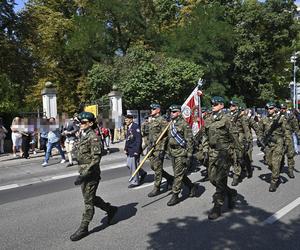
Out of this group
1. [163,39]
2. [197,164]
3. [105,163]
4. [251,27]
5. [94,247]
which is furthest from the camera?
[251,27]

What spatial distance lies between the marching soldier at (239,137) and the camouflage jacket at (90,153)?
4114 mm

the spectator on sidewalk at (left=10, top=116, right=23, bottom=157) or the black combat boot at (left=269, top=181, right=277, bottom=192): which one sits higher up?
the spectator on sidewalk at (left=10, top=116, right=23, bottom=157)

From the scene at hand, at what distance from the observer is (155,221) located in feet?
19.6

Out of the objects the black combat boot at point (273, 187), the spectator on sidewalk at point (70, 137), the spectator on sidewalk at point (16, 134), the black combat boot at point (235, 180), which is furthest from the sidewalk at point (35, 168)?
the black combat boot at point (273, 187)

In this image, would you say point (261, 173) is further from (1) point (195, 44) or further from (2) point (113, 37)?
(2) point (113, 37)

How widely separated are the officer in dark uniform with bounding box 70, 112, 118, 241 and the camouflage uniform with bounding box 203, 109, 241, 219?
73.8 inches

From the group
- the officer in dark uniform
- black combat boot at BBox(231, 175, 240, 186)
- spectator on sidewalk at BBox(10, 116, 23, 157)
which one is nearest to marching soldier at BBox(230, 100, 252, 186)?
black combat boot at BBox(231, 175, 240, 186)

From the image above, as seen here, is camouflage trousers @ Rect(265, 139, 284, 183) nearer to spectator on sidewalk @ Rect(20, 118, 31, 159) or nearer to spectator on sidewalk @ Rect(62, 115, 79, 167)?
spectator on sidewalk @ Rect(62, 115, 79, 167)

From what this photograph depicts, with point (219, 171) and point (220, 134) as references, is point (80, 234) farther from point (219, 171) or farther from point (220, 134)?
point (220, 134)

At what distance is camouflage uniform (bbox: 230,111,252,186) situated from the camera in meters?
8.84

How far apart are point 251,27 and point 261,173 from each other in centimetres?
3028

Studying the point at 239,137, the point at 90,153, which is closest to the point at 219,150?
the point at 90,153

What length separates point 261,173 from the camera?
32.7 feet

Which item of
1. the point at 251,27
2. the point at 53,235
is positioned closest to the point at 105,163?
the point at 53,235
